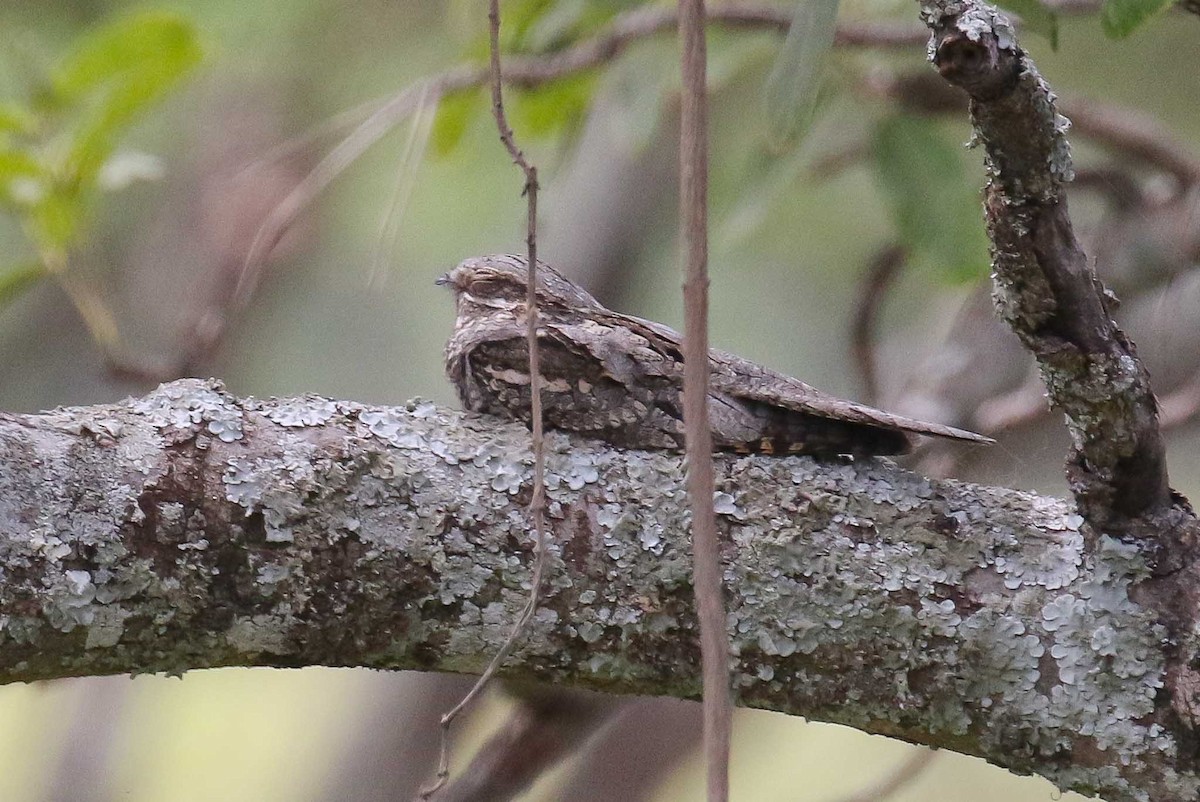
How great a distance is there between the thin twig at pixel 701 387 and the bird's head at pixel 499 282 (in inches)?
49.0

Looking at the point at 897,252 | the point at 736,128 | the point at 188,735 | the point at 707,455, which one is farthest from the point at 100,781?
the point at 707,455

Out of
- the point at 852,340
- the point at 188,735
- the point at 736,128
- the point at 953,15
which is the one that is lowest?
the point at 953,15

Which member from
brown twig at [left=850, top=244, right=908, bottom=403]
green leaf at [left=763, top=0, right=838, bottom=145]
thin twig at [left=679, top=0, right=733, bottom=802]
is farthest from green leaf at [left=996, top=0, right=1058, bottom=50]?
brown twig at [left=850, top=244, right=908, bottom=403]

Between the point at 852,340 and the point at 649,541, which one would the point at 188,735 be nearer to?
the point at 852,340

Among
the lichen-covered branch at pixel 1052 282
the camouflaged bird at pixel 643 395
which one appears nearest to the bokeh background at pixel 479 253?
the camouflaged bird at pixel 643 395

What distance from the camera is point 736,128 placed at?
5230mm

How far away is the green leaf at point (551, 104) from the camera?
126 inches

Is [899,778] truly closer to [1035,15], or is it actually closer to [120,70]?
[1035,15]

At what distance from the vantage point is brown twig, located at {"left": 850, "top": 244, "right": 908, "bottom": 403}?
3738 millimetres

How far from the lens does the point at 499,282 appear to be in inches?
91.8

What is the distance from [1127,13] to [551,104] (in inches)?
67.9

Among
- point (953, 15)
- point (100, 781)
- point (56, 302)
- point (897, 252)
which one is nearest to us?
point (953, 15)

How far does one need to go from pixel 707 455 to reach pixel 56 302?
18.0 feet

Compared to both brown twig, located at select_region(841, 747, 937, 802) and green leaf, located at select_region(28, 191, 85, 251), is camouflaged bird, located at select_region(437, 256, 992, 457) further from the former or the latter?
green leaf, located at select_region(28, 191, 85, 251)
